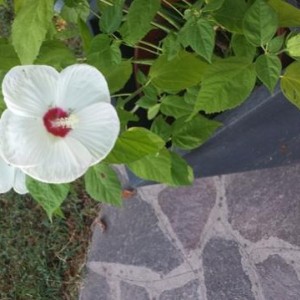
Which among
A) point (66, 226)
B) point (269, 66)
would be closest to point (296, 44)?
point (269, 66)

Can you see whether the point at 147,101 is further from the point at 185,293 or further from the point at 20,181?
the point at 185,293

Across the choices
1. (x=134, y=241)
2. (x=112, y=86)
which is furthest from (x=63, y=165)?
(x=134, y=241)

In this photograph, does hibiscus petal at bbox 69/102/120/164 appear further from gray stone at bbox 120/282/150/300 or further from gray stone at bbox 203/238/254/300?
gray stone at bbox 120/282/150/300

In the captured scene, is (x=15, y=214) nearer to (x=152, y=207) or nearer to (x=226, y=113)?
(x=152, y=207)

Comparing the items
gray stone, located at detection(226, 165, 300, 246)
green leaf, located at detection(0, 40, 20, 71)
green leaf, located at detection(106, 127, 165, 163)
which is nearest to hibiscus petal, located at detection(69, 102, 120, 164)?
green leaf, located at detection(106, 127, 165, 163)

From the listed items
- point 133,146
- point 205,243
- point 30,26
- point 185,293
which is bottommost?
point 185,293
